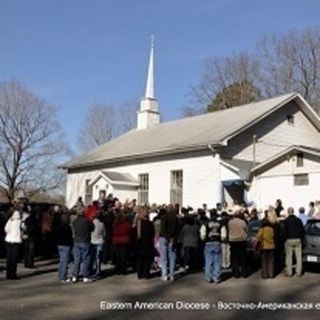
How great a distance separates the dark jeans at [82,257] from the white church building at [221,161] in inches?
474

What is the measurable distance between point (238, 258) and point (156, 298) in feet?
14.4

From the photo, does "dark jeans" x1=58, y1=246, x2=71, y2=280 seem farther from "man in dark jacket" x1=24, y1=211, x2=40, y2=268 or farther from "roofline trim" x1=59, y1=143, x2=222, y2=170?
"roofline trim" x1=59, y1=143, x2=222, y2=170

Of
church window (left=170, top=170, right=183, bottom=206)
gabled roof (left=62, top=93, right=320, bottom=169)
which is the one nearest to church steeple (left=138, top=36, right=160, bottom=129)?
gabled roof (left=62, top=93, right=320, bottom=169)

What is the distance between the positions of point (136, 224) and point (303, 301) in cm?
558

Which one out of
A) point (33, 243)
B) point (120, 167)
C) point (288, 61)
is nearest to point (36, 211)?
point (33, 243)

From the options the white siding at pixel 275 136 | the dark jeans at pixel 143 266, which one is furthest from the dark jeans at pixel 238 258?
the white siding at pixel 275 136

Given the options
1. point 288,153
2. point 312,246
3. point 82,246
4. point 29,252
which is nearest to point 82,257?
point 82,246

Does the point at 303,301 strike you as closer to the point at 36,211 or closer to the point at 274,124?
the point at 36,211

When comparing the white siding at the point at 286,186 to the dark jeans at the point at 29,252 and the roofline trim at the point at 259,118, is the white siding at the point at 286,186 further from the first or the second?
the dark jeans at the point at 29,252

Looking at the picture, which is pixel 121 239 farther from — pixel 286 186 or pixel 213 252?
pixel 286 186

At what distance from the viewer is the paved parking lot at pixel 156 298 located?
10859 mm

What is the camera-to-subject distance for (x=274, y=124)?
30750mm

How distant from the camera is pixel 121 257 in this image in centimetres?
1678

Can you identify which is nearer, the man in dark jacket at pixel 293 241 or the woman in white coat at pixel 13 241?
the woman in white coat at pixel 13 241
